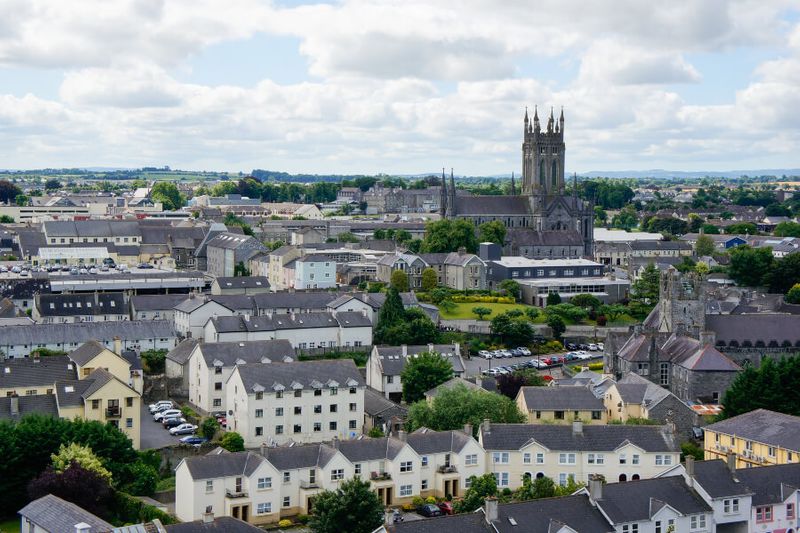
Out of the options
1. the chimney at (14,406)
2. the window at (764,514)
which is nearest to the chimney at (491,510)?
the window at (764,514)

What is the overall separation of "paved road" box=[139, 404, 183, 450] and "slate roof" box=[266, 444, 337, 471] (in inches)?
423

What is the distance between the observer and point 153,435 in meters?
56.0

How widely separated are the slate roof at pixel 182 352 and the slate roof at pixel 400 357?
11.4 meters

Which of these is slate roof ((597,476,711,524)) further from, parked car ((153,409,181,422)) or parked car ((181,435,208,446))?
parked car ((153,409,181,422))

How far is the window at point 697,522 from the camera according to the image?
39.4 metres

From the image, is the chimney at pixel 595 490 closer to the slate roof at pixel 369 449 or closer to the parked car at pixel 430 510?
the parked car at pixel 430 510

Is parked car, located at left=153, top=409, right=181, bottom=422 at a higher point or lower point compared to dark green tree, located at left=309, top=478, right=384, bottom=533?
lower

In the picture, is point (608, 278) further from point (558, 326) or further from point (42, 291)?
point (42, 291)

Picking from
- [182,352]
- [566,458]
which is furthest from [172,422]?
[566,458]

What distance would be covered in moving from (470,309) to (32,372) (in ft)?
139

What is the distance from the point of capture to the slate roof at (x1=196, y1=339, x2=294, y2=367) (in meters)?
60.8

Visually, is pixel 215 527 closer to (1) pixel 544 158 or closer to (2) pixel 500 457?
(2) pixel 500 457

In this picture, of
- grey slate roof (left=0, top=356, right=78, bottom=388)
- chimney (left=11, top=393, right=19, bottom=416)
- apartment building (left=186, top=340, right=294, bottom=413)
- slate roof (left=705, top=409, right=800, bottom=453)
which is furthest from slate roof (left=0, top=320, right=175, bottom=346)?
slate roof (left=705, top=409, right=800, bottom=453)

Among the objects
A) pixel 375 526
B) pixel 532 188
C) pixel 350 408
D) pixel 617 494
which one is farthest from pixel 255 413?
pixel 532 188
